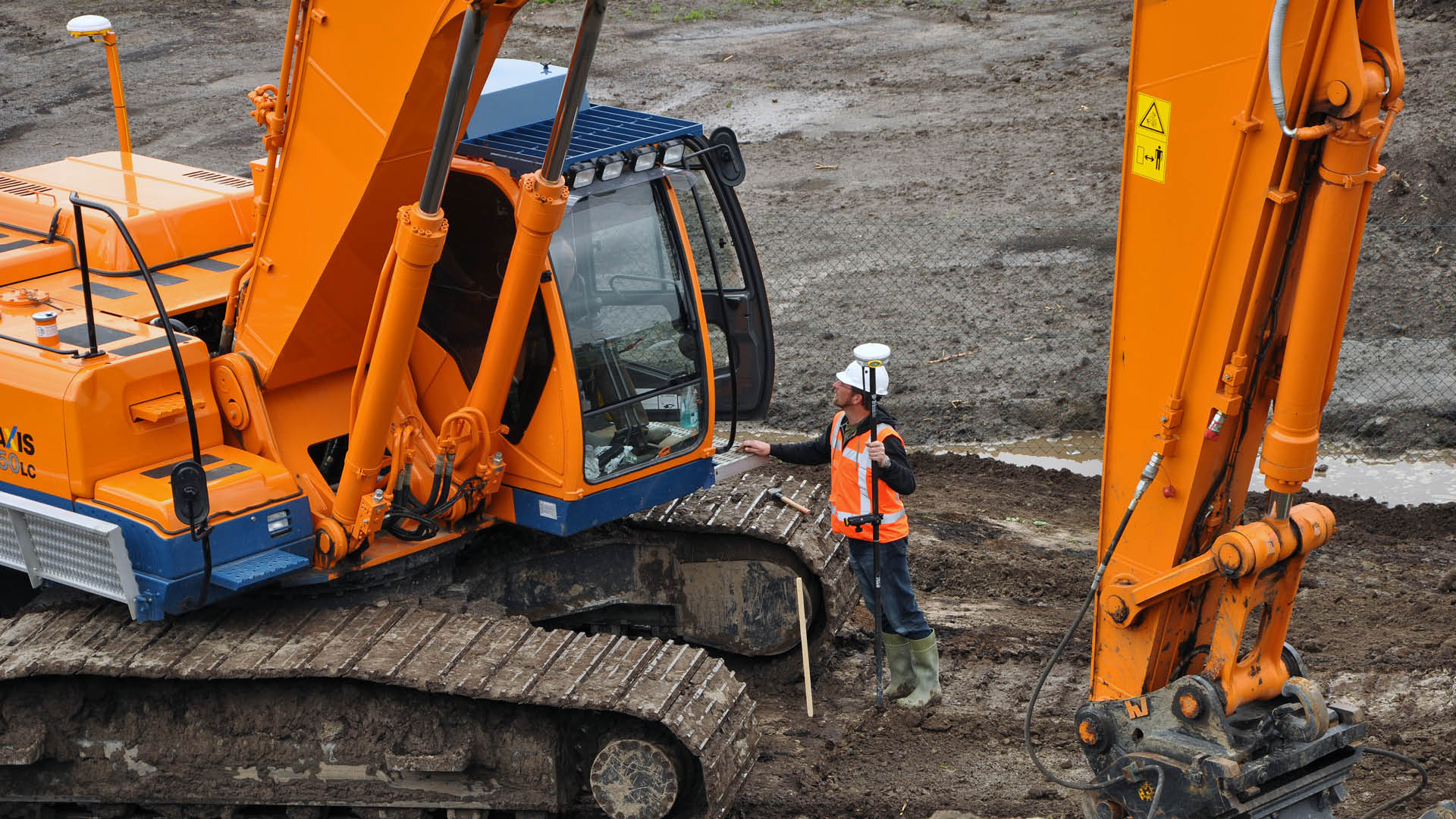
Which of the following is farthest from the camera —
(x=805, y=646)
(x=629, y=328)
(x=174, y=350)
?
(x=805, y=646)

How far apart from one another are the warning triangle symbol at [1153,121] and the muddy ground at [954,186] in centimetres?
300

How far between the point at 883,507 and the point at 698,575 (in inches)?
37.5

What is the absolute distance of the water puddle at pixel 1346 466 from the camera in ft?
31.3

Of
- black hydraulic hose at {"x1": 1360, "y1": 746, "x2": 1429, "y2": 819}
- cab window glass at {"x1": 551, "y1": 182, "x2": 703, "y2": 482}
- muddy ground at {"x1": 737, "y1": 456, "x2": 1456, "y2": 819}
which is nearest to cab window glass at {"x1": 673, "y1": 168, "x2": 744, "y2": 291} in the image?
cab window glass at {"x1": 551, "y1": 182, "x2": 703, "y2": 482}

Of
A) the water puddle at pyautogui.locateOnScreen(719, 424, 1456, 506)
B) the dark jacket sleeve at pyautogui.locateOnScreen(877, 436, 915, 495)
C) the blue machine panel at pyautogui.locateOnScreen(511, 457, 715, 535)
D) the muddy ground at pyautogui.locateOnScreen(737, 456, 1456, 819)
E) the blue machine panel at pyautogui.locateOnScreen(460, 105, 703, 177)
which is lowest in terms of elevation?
the water puddle at pyautogui.locateOnScreen(719, 424, 1456, 506)

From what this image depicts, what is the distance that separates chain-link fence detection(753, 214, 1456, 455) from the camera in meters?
10.6

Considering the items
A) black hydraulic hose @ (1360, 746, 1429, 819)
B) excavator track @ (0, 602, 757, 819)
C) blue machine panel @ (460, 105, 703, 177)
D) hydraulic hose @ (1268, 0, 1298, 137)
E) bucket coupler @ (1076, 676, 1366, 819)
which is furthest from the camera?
blue machine panel @ (460, 105, 703, 177)

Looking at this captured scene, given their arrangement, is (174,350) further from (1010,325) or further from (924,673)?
(1010,325)

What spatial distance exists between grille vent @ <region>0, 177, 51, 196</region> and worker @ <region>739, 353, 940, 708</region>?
3705 mm

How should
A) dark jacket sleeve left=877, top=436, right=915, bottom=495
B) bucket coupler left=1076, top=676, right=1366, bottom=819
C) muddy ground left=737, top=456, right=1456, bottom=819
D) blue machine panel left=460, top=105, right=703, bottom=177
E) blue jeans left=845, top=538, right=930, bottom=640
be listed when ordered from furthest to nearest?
blue jeans left=845, top=538, right=930, bottom=640 → dark jacket sleeve left=877, top=436, right=915, bottom=495 → muddy ground left=737, top=456, right=1456, bottom=819 → blue machine panel left=460, top=105, right=703, bottom=177 → bucket coupler left=1076, top=676, right=1366, bottom=819

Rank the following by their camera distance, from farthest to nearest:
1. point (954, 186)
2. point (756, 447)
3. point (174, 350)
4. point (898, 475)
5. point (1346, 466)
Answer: point (954, 186) < point (1346, 466) < point (756, 447) < point (898, 475) < point (174, 350)

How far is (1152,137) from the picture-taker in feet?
14.7

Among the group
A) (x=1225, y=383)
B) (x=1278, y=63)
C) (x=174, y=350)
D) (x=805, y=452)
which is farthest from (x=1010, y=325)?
(x=1278, y=63)

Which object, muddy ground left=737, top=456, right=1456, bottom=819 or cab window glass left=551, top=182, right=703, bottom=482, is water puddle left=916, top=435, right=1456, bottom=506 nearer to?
muddy ground left=737, top=456, right=1456, bottom=819
